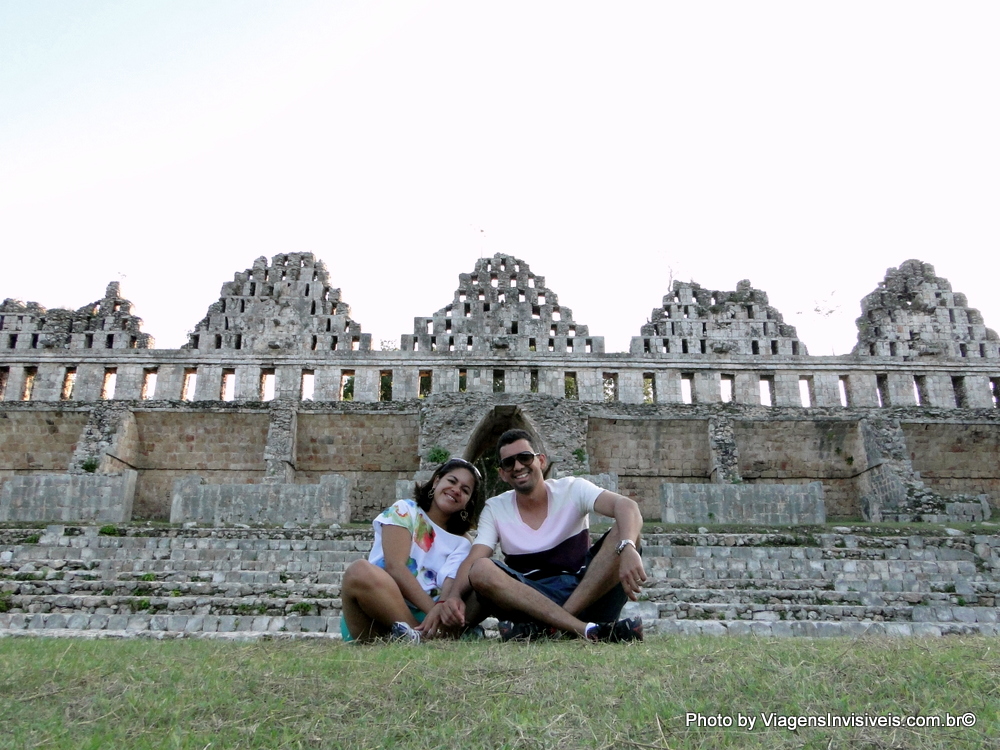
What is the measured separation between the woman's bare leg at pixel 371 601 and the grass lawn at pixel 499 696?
19.4 inches

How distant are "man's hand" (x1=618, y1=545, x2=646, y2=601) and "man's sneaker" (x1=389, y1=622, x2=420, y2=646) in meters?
1.42

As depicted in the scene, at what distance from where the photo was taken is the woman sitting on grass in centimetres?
533

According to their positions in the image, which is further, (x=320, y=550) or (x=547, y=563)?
(x=320, y=550)

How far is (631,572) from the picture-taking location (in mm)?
4992

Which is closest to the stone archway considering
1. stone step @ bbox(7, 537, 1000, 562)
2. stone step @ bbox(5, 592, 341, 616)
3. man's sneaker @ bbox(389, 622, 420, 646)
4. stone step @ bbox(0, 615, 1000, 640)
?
stone step @ bbox(7, 537, 1000, 562)

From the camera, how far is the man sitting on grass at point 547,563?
5.22 metres

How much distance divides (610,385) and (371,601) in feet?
78.2


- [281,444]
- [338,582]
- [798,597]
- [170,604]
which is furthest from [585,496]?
[281,444]

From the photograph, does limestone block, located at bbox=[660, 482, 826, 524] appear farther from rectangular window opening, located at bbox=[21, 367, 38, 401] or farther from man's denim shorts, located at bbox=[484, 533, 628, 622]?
rectangular window opening, located at bbox=[21, 367, 38, 401]

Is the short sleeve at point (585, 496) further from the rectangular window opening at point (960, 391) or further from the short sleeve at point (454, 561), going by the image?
the rectangular window opening at point (960, 391)

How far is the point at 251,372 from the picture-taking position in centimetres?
2758

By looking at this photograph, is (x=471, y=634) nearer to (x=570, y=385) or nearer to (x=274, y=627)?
(x=274, y=627)

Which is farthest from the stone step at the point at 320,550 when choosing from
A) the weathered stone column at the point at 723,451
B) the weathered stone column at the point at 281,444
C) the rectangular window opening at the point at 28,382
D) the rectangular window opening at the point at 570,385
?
the rectangular window opening at the point at 28,382

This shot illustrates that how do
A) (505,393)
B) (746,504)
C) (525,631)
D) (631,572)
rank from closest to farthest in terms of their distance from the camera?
(631,572) < (525,631) < (746,504) < (505,393)
